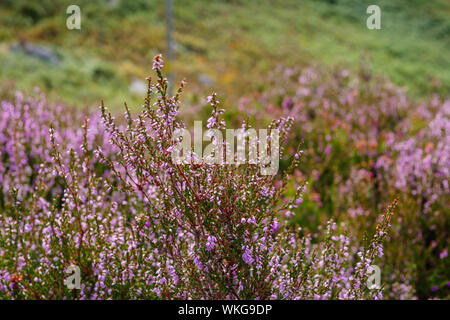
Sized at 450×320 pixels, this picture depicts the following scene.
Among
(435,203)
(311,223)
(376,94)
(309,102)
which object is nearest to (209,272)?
(311,223)

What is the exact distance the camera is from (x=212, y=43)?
77.3 ft

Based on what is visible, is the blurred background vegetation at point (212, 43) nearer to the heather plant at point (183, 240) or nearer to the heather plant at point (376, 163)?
the heather plant at point (376, 163)

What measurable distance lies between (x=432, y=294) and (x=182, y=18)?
2469cm

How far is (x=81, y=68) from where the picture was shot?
48.3 ft

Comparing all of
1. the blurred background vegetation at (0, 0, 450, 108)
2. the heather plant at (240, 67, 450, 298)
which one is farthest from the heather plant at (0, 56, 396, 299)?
the blurred background vegetation at (0, 0, 450, 108)

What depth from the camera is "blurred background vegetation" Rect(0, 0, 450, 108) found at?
544 inches

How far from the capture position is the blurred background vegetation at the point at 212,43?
13820 mm

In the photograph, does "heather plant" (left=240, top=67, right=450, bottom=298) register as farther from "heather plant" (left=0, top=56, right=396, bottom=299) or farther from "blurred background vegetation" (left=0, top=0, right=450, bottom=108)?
"blurred background vegetation" (left=0, top=0, right=450, bottom=108)

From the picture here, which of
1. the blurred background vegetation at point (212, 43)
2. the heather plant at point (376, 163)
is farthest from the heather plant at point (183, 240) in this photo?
the blurred background vegetation at point (212, 43)

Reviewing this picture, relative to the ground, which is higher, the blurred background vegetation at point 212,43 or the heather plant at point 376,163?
the blurred background vegetation at point 212,43

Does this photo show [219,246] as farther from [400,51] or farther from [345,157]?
[400,51]

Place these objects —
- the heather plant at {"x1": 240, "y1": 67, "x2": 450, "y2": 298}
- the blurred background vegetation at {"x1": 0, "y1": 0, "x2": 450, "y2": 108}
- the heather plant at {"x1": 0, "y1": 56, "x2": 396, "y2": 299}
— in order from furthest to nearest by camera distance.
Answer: the blurred background vegetation at {"x1": 0, "y1": 0, "x2": 450, "y2": 108}, the heather plant at {"x1": 240, "y1": 67, "x2": 450, "y2": 298}, the heather plant at {"x1": 0, "y1": 56, "x2": 396, "y2": 299}

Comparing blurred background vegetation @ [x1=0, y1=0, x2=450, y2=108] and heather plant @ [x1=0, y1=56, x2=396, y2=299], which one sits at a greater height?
blurred background vegetation @ [x1=0, y1=0, x2=450, y2=108]

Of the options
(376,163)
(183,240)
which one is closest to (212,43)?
(376,163)
